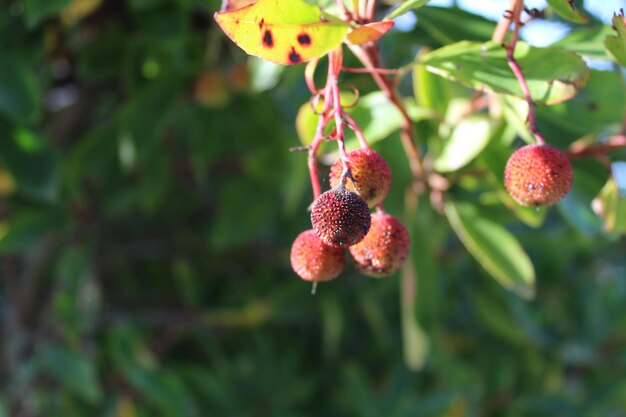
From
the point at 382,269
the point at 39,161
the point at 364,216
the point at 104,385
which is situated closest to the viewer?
the point at 364,216

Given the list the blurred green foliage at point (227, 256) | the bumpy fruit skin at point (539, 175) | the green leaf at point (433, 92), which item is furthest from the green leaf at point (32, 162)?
the bumpy fruit skin at point (539, 175)

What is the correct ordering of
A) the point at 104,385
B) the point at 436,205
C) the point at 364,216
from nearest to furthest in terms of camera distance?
the point at 364,216 → the point at 436,205 → the point at 104,385

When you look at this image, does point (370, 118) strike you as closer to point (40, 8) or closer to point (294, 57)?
point (294, 57)

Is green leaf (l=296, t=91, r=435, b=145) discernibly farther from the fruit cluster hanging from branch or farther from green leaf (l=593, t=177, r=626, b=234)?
green leaf (l=593, t=177, r=626, b=234)

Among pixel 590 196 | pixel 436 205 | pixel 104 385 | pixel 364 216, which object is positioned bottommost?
pixel 104 385

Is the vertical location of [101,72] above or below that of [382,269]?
below

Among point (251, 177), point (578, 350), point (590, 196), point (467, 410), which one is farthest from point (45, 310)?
point (578, 350)

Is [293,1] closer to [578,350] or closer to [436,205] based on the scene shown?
[436,205]
